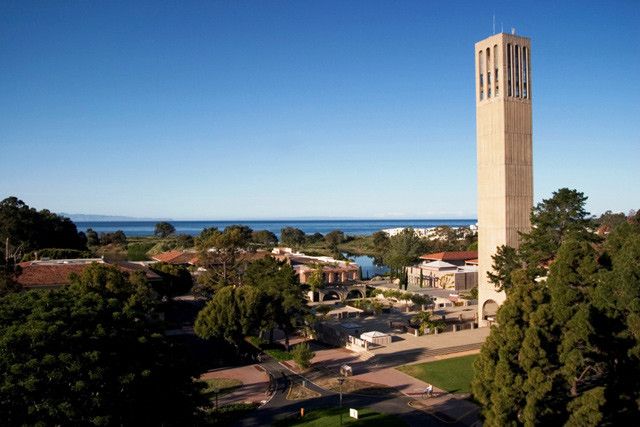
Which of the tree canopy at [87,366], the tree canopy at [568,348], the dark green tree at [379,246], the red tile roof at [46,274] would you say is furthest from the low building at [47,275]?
the dark green tree at [379,246]

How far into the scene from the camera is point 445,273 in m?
60.9

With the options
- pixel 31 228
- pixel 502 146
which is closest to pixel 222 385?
pixel 502 146

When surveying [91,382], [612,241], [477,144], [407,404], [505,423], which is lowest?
[407,404]

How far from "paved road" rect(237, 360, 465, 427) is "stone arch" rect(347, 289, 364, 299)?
29.4 meters

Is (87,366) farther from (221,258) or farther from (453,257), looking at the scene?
(453,257)

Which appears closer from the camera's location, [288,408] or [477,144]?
[288,408]

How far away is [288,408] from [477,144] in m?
25.5

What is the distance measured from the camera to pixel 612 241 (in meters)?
24.6

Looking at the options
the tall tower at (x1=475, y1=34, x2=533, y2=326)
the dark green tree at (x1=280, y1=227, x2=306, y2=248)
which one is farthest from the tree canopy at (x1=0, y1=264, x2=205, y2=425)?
the dark green tree at (x1=280, y1=227, x2=306, y2=248)

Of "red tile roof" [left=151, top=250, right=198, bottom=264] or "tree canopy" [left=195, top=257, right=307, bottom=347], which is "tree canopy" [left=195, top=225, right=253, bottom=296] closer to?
"tree canopy" [left=195, top=257, right=307, bottom=347]

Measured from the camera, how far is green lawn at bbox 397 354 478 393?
27092 mm

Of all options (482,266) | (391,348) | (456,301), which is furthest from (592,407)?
(456,301)

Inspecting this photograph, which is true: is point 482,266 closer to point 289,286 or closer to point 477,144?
point 477,144

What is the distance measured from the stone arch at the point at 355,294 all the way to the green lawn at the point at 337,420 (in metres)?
33.3
